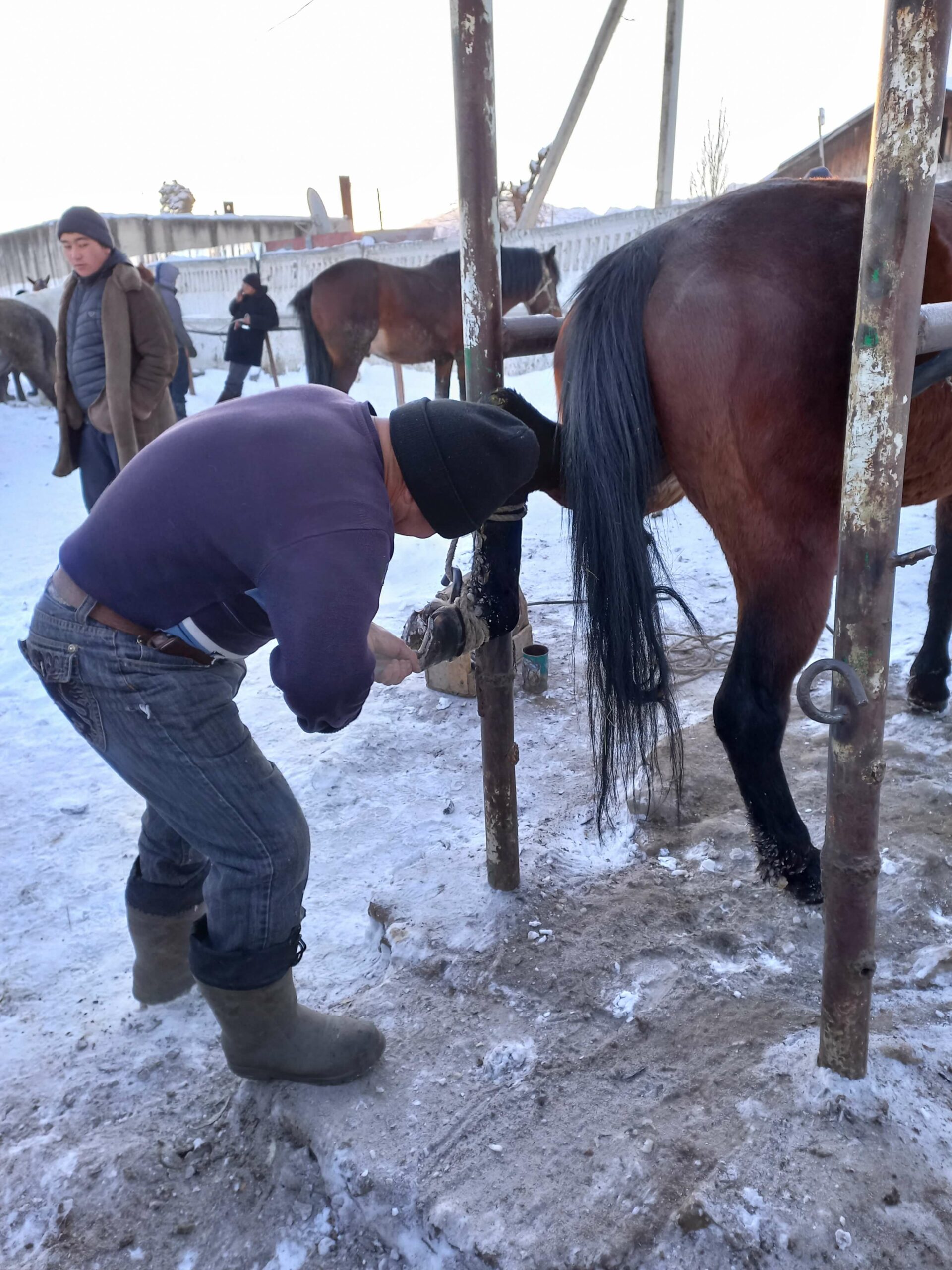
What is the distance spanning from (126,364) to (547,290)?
16.8 feet

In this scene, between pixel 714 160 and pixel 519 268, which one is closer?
pixel 519 268

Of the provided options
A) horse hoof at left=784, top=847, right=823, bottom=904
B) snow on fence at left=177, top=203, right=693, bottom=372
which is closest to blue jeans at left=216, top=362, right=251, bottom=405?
snow on fence at left=177, top=203, right=693, bottom=372

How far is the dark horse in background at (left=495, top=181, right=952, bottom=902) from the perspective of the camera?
1.86m

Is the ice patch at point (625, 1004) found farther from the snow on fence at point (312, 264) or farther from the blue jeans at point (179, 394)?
the snow on fence at point (312, 264)

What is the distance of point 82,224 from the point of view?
12.7ft

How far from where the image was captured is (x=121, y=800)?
3.01 metres

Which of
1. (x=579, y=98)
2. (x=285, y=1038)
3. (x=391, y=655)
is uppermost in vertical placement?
(x=579, y=98)

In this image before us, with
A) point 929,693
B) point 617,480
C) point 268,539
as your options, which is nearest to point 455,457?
point 268,539

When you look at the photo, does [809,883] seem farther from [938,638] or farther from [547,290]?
[547,290]

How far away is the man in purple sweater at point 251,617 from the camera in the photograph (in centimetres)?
129

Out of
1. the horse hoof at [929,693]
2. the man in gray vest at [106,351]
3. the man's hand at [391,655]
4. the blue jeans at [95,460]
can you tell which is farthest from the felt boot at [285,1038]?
the blue jeans at [95,460]

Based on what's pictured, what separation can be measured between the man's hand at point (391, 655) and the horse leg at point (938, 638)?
7.29ft

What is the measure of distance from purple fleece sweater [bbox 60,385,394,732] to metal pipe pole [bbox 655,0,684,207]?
363 inches

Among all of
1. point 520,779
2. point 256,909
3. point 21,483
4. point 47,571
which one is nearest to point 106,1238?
point 256,909
